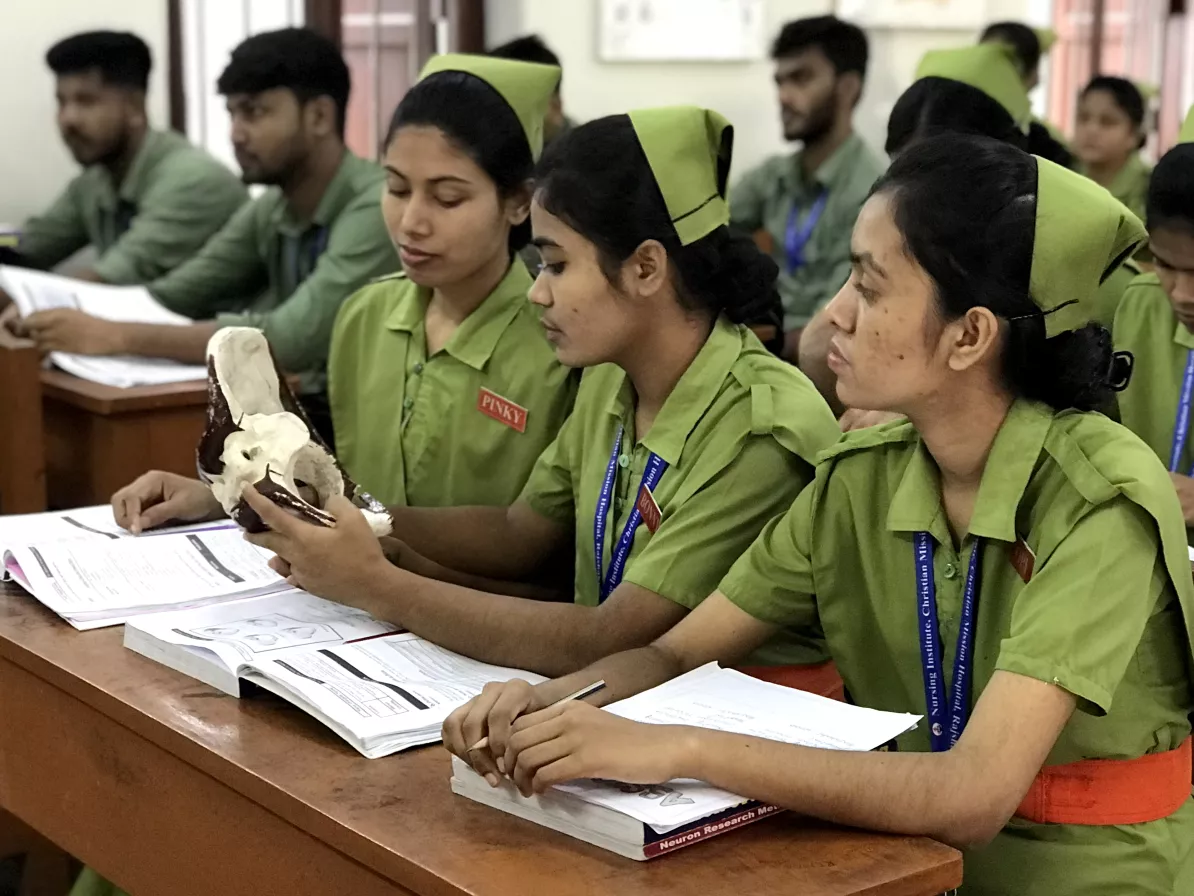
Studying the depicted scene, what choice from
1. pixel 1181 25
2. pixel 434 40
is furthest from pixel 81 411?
pixel 1181 25

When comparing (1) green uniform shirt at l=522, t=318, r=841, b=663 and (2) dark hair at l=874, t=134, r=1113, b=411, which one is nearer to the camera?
(2) dark hair at l=874, t=134, r=1113, b=411

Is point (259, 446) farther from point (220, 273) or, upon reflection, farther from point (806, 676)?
point (220, 273)

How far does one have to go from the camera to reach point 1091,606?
1222 mm

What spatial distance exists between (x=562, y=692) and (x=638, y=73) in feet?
13.9

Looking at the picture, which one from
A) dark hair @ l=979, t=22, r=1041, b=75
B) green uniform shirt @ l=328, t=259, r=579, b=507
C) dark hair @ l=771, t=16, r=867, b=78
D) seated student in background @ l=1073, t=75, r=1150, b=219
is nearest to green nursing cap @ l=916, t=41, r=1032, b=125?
green uniform shirt @ l=328, t=259, r=579, b=507

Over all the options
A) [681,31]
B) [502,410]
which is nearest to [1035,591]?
[502,410]

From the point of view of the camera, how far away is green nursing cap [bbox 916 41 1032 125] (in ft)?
8.89

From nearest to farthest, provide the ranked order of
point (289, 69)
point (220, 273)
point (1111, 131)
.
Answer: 1. point (289, 69)
2. point (220, 273)
3. point (1111, 131)

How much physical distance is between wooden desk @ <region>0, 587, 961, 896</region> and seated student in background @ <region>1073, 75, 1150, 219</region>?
5.02 metres

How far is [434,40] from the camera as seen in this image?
507cm

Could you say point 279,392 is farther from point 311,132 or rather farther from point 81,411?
point 311,132

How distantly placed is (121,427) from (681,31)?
3.15 metres

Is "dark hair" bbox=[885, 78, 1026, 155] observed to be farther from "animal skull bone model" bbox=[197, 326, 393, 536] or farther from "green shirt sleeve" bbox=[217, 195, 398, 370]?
"animal skull bone model" bbox=[197, 326, 393, 536]

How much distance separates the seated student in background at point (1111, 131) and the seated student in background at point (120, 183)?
11.1 feet
